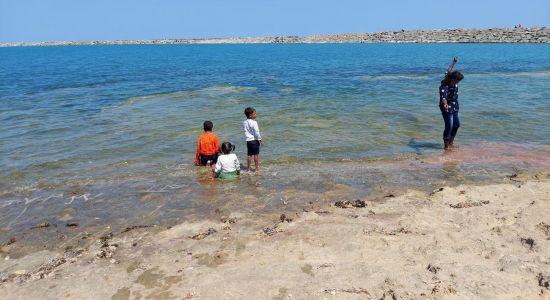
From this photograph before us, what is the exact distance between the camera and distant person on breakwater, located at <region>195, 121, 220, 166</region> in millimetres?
9641

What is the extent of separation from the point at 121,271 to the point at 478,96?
1969cm

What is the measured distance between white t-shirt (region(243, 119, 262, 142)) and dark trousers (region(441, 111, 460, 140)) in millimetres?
4839

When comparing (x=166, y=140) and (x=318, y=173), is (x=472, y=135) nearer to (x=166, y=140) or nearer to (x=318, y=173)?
(x=318, y=173)

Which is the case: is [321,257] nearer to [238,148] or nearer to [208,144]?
[208,144]

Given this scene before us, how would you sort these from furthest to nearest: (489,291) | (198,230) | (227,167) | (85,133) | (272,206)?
(85,133), (227,167), (272,206), (198,230), (489,291)

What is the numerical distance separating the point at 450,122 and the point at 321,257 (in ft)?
23.0

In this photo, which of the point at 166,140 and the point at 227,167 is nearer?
the point at 227,167

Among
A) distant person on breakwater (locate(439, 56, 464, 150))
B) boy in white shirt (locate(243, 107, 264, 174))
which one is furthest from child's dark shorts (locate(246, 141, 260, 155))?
distant person on breakwater (locate(439, 56, 464, 150))

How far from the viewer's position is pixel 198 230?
6.25 m

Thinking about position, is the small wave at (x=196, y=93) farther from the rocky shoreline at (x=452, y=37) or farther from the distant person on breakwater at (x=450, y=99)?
the rocky shoreline at (x=452, y=37)

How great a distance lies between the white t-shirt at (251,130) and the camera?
8922mm

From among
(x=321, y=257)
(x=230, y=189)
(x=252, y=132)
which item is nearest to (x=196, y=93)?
(x=252, y=132)

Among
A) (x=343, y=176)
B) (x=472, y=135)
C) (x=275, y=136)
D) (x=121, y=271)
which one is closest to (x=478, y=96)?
(x=472, y=135)

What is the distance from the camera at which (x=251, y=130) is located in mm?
9000
